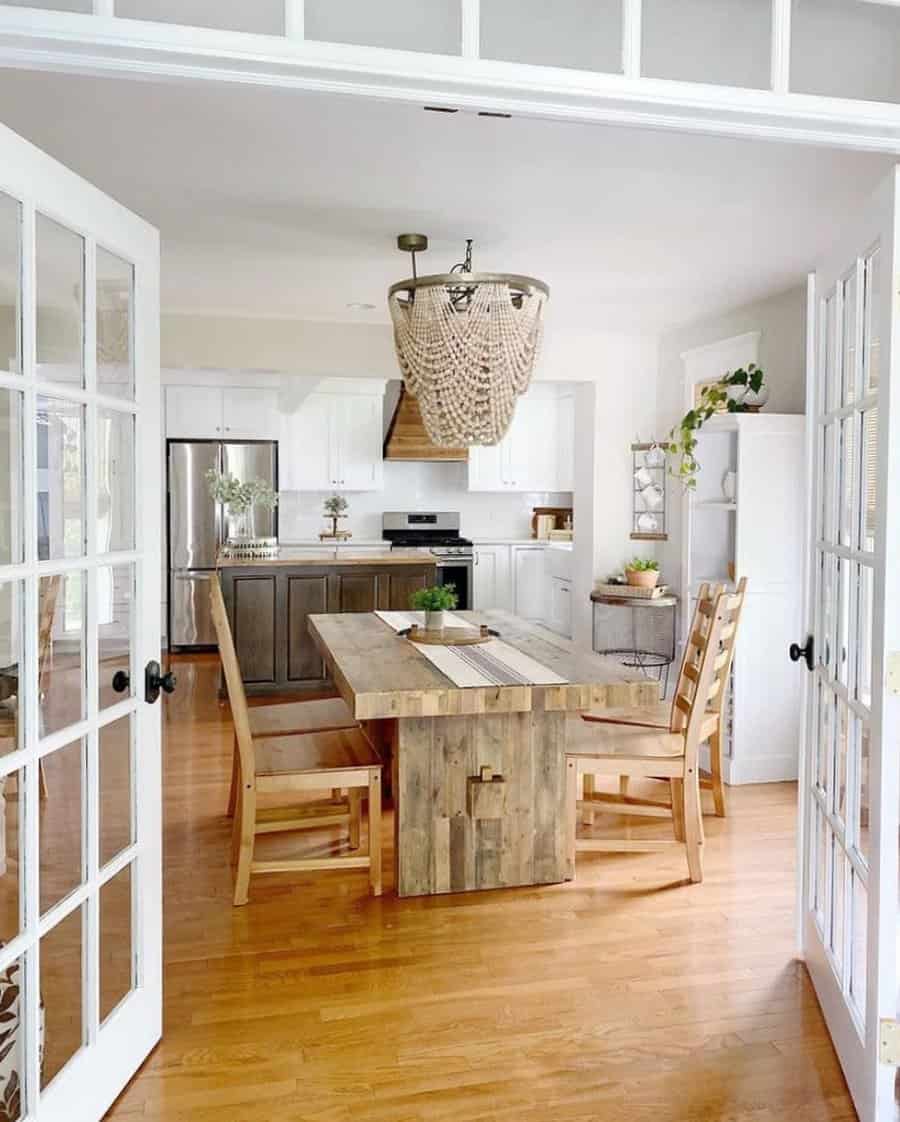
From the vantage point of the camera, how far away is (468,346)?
3.38m

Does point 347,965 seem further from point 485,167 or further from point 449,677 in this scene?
point 485,167

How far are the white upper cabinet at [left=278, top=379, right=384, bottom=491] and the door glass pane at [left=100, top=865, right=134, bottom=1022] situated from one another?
6.35 meters

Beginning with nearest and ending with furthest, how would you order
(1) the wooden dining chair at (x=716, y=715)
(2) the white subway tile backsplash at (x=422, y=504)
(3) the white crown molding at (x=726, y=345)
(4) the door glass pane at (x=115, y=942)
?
1. (4) the door glass pane at (x=115, y=942)
2. (1) the wooden dining chair at (x=716, y=715)
3. (3) the white crown molding at (x=726, y=345)
4. (2) the white subway tile backsplash at (x=422, y=504)

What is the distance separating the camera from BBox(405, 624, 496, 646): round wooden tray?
12.4ft

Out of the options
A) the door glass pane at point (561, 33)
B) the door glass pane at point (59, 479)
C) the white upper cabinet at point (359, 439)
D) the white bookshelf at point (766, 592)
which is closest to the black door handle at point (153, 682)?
the door glass pane at point (59, 479)

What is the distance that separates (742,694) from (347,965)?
2.54 metres

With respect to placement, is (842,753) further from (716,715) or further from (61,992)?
(61,992)

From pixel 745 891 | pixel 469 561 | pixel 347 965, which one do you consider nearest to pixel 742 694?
pixel 745 891

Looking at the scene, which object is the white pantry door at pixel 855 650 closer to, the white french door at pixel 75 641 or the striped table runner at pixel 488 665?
the striped table runner at pixel 488 665

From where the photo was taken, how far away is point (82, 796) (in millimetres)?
1918

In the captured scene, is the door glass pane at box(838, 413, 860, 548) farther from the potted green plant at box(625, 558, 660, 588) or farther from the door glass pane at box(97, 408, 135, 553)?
the potted green plant at box(625, 558, 660, 588)

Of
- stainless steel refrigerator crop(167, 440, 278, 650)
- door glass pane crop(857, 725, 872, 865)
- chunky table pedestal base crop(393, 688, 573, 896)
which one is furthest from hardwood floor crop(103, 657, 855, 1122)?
stainless steel refrigerator crop(167, 440, 278, 650)

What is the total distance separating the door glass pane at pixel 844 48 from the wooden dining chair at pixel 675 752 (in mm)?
1790

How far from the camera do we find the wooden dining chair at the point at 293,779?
10.1 feet
